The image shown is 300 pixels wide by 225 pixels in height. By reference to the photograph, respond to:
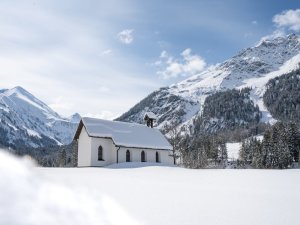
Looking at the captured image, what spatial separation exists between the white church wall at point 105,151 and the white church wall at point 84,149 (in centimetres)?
62

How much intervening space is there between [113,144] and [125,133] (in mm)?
3640

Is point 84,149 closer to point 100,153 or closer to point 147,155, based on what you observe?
point 100,153

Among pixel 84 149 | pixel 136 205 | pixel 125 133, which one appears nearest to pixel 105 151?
pixel 84 149

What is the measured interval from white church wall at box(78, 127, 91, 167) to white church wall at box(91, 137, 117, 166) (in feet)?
2.04

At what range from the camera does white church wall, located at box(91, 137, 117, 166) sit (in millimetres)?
46750

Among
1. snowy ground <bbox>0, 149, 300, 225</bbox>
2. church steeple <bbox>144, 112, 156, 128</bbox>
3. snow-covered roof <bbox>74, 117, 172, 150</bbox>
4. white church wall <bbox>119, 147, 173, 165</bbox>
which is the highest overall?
church steeple <bbox>144, 112, 156, 128</bbox>

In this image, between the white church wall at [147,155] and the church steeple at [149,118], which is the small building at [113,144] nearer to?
the white church wall at [147,155]

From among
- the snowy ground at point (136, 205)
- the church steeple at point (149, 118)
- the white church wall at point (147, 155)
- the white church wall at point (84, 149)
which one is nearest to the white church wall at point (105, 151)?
the white church wall at point (84, 149)

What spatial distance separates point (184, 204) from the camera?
1300cm

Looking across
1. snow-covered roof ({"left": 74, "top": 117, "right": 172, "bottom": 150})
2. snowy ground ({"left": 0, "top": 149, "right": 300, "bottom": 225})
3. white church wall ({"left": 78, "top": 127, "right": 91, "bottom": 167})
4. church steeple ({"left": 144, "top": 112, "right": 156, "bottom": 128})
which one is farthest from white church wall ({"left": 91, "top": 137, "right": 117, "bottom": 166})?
snowy ground ({"left": 0, "top": 149, "right": 300, "bottom": 225})

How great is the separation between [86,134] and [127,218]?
38.8 meters

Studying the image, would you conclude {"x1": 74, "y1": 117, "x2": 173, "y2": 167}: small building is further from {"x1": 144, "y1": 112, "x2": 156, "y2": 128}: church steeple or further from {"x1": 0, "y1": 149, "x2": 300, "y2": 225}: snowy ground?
{"x1": 0, "y1": 149, "x2": 300, "y2": 225}: snowy ground

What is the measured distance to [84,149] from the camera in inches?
1892

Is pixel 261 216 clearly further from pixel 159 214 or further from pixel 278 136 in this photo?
pixel 278 136
